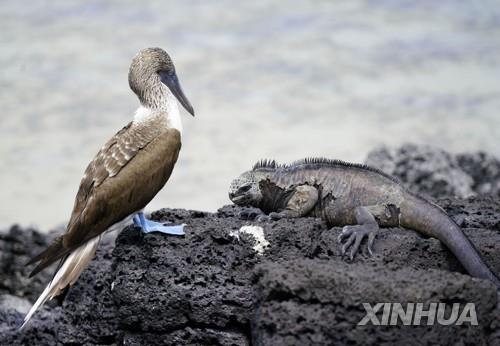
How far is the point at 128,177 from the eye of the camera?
19.7ft

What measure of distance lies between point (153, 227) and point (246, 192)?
0.87 m

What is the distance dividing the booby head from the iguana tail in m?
1.70

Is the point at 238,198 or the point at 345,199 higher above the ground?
the point at 345,199

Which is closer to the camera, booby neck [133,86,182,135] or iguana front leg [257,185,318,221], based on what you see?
booby neck [133,86,182,135]

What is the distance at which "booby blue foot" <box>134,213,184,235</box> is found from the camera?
6129 mm

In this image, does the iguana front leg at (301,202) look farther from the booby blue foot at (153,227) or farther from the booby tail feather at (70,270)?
the booby tail feather at (70,270)

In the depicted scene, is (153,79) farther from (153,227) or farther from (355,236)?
(355,236)

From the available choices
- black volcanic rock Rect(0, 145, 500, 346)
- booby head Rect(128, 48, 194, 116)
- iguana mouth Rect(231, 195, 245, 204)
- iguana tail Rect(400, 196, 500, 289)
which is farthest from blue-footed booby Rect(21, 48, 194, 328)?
iguana tail Rect(400, 196, 500, 289)

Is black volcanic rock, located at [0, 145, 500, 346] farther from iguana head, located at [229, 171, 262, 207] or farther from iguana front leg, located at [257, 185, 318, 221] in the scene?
iguana front leg, located at [257, 185, 318, 221]

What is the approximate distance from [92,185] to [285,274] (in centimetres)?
161

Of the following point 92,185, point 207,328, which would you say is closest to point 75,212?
point 92,185

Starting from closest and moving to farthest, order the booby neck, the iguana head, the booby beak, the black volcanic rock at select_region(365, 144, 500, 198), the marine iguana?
the marine iguana, the booby neck, the booby beak, the iguana head, the black volcanic rock at select_region(365, 144, 500, 198)

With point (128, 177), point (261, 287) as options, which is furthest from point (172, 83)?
point (261, 287)

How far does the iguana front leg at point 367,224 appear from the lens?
598 cm
